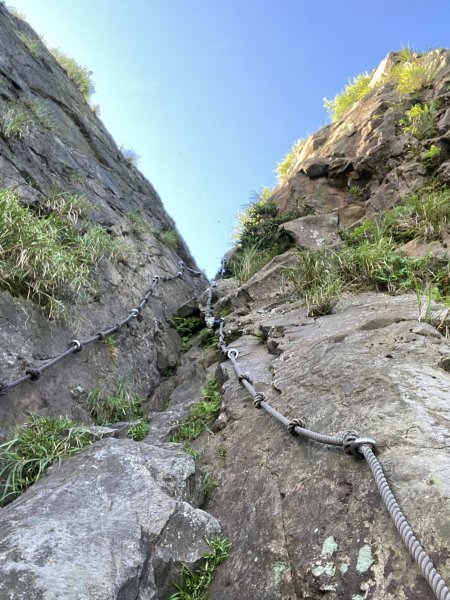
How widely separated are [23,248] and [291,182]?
6.48 m

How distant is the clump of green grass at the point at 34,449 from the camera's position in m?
2.79

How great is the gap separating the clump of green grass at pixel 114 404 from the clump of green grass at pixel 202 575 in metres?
1.88

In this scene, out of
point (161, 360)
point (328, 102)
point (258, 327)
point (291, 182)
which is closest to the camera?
point (258, 327)

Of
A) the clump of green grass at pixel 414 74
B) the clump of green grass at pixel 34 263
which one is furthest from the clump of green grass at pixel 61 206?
the clump of green grass at pixel 414 74

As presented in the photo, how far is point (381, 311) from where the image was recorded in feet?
13.9

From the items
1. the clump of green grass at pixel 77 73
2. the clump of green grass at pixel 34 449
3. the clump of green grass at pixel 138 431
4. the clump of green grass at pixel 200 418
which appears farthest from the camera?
the clump of green grass at pixel 77 73

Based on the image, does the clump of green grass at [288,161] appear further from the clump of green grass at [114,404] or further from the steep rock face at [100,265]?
the clump of green grass at [114,404]

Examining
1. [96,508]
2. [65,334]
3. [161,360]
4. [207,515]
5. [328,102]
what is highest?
[328,102]

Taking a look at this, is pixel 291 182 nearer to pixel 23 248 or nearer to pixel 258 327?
pixel 258 327

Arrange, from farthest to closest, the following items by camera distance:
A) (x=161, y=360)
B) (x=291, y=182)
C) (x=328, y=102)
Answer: (x=328, y=102)
(x=291, y=182)
(x=161, y=360)

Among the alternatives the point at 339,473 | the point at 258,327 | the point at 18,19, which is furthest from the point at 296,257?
the point at 18,19

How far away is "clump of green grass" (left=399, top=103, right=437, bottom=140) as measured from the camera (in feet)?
25.5

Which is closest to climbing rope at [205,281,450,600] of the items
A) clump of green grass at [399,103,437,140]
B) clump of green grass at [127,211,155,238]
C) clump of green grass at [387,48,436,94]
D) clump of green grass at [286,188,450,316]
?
clump of green grass at [286,188,450,316]

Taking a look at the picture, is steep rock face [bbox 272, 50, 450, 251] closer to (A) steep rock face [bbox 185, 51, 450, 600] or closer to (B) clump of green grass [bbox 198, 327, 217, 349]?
(A) steep rock face [bbox 185, 51, 450, 600]
